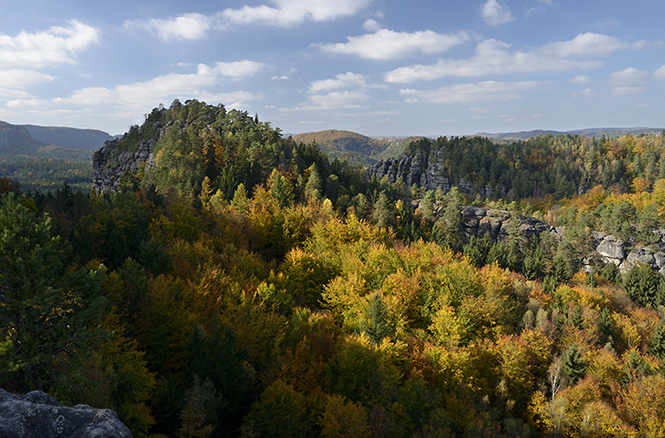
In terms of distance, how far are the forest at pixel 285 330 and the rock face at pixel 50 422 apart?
22.0 ft

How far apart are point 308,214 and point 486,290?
36.5 meters

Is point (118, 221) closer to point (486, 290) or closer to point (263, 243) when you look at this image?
point (263, 243)

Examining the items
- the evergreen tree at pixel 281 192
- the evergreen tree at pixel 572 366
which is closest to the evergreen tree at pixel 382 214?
the evergreen tree at pixel 281 192

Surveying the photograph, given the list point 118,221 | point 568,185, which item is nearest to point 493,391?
point 118,221

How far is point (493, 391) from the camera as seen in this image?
130 feet

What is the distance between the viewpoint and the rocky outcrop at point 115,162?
410 ft

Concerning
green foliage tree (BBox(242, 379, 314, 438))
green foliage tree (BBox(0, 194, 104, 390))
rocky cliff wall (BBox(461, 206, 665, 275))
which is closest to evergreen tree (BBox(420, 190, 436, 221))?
rocky cliff wall (BBox(461, 206, 665, 275))

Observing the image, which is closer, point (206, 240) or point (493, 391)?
point (493, 391)

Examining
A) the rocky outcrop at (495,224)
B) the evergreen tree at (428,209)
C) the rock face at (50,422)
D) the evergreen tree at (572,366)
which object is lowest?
the evergreen tree at (572,366)

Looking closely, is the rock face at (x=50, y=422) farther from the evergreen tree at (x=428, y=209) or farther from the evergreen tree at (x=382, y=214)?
the evergreen tree at (x=428, y=209)

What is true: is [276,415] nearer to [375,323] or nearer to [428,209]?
[375,323]

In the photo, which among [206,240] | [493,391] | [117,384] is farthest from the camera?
[206,240]

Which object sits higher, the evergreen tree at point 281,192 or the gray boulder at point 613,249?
the evergreen tree at point 281,192

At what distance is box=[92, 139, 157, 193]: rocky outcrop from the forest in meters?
51.9
